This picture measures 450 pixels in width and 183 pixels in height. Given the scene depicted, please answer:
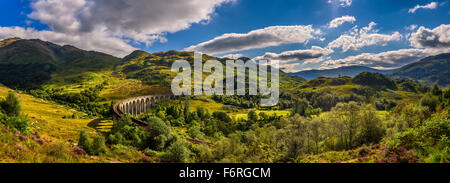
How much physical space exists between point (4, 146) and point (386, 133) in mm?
46468

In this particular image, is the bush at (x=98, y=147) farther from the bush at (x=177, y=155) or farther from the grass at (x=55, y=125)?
the grass at (x=55, y=125)

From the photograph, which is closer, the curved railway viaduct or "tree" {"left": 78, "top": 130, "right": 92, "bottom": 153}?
"tree" {"left": 78, "top": 130, "right": 92, "bottom": 153}

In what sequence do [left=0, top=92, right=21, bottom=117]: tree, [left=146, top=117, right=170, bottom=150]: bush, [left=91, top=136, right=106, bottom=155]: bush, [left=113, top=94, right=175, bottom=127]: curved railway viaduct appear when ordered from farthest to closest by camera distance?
[left=113, top=94, right=175, bottom=127]: curved railway viaduct < [left=146, top=117, right=170, bottom=150]: bush < [left=0, top=92, right=21, bottom=117]: tree < [left=91, top=136, right=106, bottom=155]: bush

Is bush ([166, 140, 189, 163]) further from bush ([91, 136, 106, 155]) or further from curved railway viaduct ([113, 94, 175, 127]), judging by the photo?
curved railway viaduct ([113, 94, 175, 127])

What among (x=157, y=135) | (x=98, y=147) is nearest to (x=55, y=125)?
(x=157, y=135)

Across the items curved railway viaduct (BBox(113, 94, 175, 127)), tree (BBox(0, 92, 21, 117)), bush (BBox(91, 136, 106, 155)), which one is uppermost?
tree (BBox(0, 92, 21, 117))

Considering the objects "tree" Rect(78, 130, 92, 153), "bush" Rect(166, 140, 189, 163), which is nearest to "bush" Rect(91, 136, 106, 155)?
"tree" Rect(78, 130, 92, 153)

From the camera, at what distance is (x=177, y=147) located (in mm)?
27000

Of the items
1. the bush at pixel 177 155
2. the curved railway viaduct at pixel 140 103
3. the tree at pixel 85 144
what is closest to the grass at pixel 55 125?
the tree at pixel 85 144
